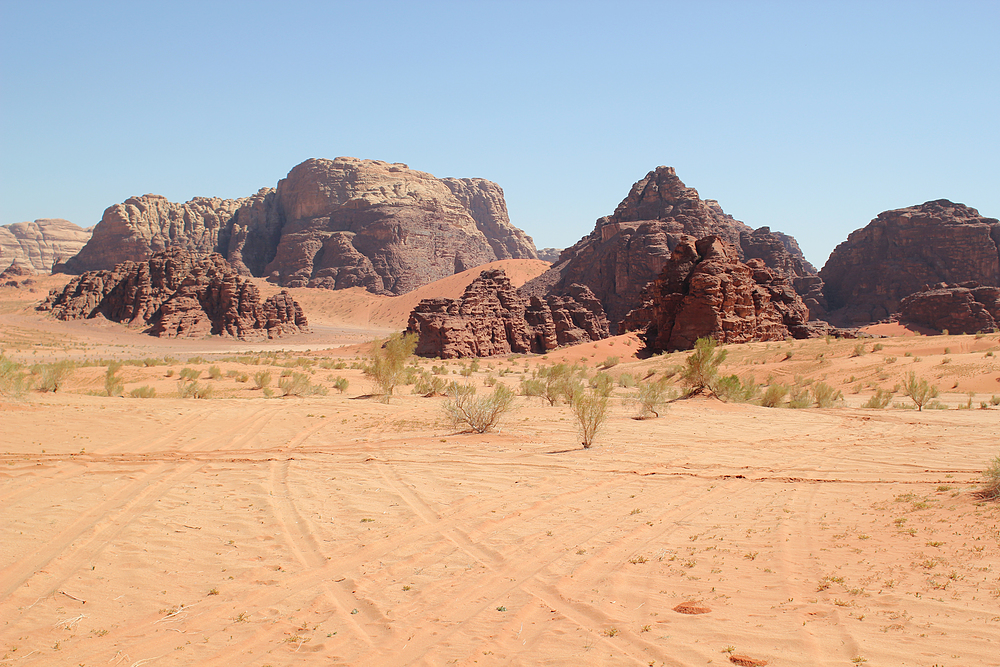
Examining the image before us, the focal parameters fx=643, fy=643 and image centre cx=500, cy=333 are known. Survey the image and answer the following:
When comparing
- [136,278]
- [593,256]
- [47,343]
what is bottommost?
[47,343]

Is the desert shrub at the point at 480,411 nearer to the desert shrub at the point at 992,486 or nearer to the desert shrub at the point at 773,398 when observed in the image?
the desert shrub at the point at 992,486

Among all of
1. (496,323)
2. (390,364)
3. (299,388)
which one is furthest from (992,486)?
(496,323)

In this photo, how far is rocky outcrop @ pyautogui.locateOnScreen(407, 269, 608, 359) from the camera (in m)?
42.2

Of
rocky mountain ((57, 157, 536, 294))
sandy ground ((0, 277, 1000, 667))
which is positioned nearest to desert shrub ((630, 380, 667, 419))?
sandy ground ((0, 277, 1000, 667))

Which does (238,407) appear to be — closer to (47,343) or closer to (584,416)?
(584,416)

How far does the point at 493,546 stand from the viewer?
562 centimetres

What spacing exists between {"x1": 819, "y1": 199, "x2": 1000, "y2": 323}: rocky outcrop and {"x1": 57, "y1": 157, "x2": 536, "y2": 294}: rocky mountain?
220 ft

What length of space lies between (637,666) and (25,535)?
5421 mm

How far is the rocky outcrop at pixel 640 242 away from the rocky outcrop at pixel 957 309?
54.5 feet

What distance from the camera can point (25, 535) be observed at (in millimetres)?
5703

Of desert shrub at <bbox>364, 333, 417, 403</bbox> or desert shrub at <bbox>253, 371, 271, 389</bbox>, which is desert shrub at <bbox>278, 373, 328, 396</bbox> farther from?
desert shrub at <bbox>364, 333, 417, 403</bbox>

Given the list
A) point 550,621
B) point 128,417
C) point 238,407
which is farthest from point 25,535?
point 238,407

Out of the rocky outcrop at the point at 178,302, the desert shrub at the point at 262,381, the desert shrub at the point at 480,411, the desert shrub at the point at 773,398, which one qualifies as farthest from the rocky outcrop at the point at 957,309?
the rocky outcrop at the point at 178,302

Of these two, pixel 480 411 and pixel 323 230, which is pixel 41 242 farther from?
pixel 480 411
